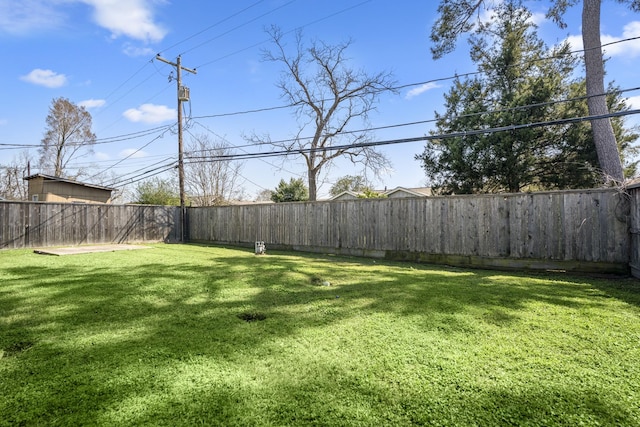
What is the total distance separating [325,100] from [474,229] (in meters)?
10.4

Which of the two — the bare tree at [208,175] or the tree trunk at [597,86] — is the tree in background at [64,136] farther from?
the tree trunk at [597,86]

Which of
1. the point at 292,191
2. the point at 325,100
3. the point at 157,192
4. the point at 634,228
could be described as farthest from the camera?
the point at 292,191

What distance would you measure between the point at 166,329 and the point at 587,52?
1022 cm

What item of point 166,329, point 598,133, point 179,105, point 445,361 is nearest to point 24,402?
point 166,329

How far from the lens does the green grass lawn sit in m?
1.52

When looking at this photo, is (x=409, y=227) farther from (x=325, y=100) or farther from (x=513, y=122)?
(x=325, y=100)

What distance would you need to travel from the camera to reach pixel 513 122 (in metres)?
10.8

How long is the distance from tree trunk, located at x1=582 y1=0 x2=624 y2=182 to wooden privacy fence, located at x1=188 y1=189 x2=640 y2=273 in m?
2.58

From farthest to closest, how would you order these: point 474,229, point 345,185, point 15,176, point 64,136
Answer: point 345,185, point 15,176, point 64,136, point 474,229

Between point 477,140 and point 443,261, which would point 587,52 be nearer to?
point 477,140

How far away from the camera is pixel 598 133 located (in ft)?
24.0

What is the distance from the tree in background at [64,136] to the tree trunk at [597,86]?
25.3 meters

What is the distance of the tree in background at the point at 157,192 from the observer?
→ 18.2 metres

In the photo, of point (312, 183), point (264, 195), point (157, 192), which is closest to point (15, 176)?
point (157, 192)
